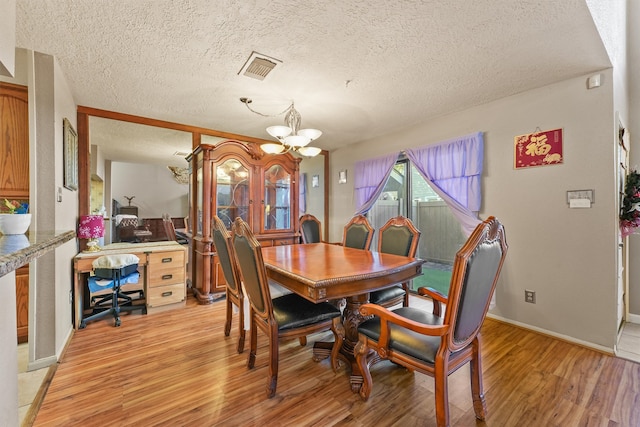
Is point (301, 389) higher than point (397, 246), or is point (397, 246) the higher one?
point (397, 246)

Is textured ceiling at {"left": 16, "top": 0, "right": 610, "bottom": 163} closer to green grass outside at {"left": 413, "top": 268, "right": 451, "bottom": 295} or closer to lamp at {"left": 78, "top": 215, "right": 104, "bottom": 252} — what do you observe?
lamp at {"left": 78, "top": 215, "right": 104, "bottom": 252}

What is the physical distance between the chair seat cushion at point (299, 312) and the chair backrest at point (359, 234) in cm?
117

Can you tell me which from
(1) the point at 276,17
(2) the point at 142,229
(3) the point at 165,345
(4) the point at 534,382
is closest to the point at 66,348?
(3) the point at 165,345

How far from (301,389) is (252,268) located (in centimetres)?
84

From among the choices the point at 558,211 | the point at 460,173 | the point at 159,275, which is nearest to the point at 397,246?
the point at 460,173

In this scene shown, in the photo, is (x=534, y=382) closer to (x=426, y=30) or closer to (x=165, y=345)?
(x=426, y=30)

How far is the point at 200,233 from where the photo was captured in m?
3.51

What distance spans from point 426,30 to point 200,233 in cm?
321

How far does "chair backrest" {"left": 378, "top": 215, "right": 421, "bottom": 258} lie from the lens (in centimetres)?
254

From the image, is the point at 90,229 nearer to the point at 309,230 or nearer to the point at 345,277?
the point at 309,230

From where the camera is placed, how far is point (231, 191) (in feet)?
11.8

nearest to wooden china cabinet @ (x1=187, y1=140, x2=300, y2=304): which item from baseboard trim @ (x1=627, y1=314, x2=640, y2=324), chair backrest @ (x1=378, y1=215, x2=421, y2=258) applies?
chair backrest @ (x1=378, y1=215, x2=421, y2=258)

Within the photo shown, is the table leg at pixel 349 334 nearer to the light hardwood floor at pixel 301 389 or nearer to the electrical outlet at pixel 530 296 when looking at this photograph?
the light hardwood floor at pixel 301 389

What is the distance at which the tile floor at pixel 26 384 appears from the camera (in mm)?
Answer: 1556
